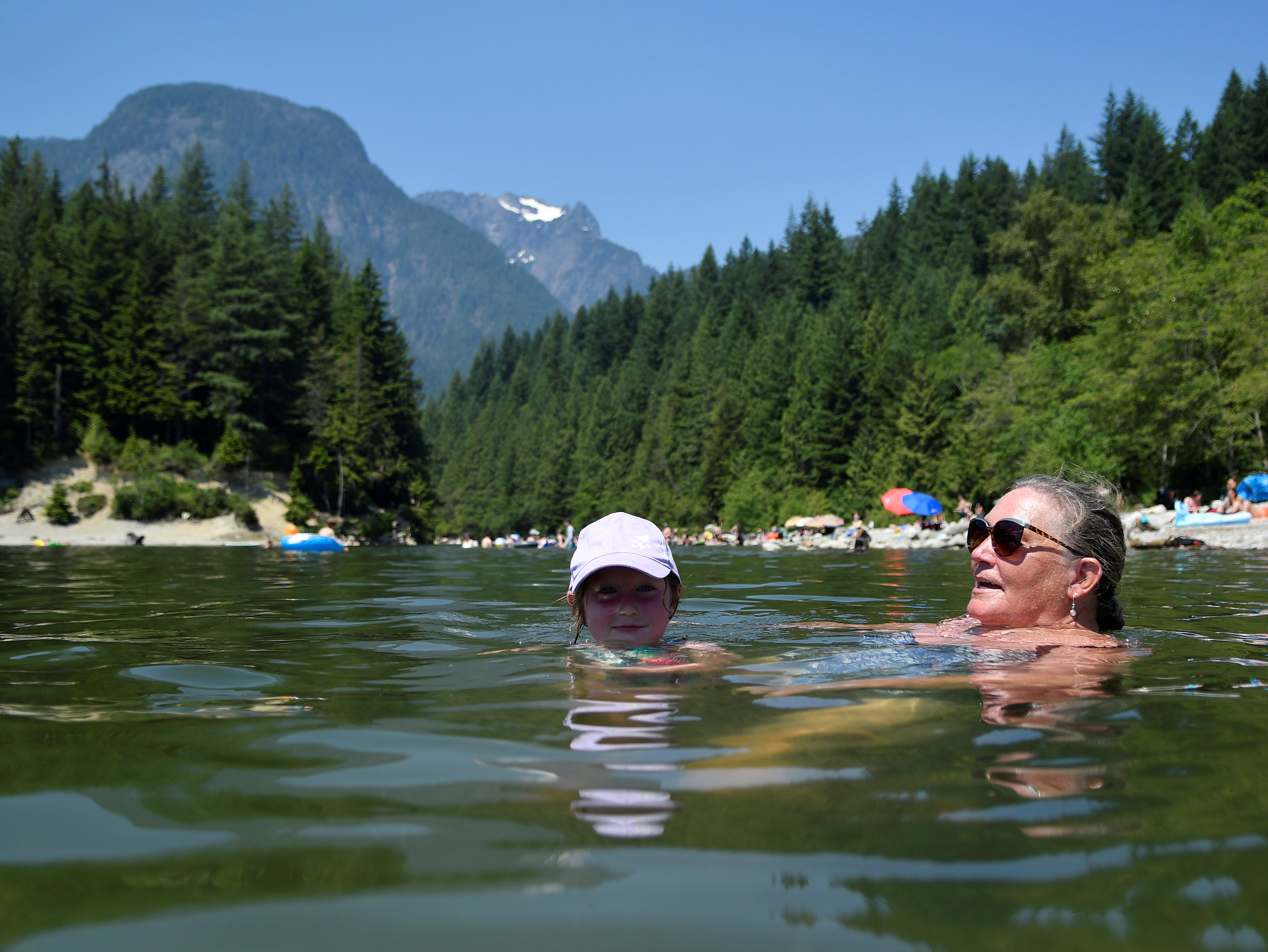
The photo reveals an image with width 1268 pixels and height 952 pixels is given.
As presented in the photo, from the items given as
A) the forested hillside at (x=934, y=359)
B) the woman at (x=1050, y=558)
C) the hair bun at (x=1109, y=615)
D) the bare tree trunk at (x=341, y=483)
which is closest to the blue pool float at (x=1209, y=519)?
the forested hillside at (x=934, y=359)

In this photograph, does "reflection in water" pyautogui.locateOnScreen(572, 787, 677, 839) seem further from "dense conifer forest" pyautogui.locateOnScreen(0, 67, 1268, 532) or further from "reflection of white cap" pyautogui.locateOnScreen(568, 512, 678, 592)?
"dense conifer forest" pyautogui.locateOnScreen(0, 67, 1268, 532)

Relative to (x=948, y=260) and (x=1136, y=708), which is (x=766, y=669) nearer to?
(x=1136, y=708)

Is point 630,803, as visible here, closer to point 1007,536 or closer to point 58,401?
point 1007,536

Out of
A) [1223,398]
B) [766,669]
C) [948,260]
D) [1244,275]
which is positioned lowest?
[766,669]

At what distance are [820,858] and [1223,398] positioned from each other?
98.7 feet

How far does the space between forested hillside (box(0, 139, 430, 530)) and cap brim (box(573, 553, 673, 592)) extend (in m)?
49.1

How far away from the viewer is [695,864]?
1.63 metres

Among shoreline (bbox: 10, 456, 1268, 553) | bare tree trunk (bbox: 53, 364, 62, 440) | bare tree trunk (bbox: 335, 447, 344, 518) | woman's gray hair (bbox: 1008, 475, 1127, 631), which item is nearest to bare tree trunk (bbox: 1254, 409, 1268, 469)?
shoreline (bbox: 10, 456, 1268, 553)

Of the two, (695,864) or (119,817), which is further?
(119,817)

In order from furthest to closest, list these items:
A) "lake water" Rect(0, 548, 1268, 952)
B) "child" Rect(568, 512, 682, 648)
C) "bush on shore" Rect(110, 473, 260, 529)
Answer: "bush on shore" Rect(110, 473, 260, 529)
"child" Rect(568, 512, 682, 648)
"lake water" Rect(0, 548, 1268, 952)

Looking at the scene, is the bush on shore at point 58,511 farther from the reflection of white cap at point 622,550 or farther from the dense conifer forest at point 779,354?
the reflection of white cap at point 622,550

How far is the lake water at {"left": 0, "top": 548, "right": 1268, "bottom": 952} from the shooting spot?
1.39m

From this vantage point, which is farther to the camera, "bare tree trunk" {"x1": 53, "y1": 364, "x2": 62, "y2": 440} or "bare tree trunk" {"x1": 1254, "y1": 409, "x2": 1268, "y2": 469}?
"bare tree trunk" {"x1": 53, "y1": 364, "x2": 62, "y2": 440}

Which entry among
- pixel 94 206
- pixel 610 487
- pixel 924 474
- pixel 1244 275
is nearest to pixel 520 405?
pixel 610 487
